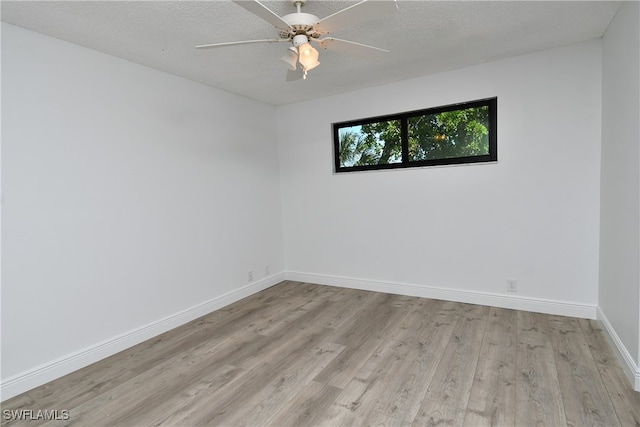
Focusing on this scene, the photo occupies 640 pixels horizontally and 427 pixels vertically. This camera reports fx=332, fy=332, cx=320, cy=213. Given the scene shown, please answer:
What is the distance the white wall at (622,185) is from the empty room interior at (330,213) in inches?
1.0

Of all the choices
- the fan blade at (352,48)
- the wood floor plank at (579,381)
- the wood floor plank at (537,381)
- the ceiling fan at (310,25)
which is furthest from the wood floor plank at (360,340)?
the fan blade at (352,48)

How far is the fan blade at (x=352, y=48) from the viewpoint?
2049 millimetres

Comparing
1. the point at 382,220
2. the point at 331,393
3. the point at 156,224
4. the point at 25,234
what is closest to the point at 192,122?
the point at 156,224

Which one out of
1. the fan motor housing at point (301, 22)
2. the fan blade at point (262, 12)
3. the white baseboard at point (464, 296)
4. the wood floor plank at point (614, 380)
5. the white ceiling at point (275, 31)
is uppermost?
the white ceiling at point (275, 31)

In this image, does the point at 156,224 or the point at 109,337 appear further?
the point at 156,224

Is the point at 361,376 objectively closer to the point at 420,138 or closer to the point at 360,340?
the point at 360,340

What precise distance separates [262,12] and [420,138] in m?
2.46

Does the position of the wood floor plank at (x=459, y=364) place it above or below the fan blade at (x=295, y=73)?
below

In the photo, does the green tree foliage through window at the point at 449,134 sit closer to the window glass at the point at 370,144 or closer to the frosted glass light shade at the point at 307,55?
the window glass at the point at 370,144

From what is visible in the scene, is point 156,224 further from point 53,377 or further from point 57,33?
point 57,33

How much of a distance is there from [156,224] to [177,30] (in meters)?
1.63

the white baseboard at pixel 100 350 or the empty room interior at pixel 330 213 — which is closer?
the empty room interior at pixel 330 213

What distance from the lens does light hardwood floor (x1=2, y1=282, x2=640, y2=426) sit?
73.3 inches

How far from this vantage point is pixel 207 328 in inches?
124
